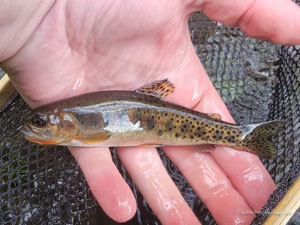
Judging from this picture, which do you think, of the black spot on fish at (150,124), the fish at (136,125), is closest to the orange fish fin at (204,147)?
the fish at (136,125)

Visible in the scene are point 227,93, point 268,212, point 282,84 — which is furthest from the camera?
point 227,93

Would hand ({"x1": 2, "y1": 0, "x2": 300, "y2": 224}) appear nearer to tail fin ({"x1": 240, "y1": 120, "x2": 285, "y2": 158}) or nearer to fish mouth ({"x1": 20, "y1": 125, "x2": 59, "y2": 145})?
tail fin ({"x1": 240, "y1": 120, "x2": 285, "y2": 158})

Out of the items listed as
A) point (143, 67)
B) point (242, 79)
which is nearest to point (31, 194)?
point (143, 67)

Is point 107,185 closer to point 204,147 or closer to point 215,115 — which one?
point 204,147

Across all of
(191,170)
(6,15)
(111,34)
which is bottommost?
(191,170)

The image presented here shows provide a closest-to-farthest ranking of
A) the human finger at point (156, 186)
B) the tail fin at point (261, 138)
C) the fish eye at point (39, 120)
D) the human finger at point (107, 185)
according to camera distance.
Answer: the human finger at point (107, 185)
the human finger at point (156, 186)
the fish eye at point (39, 120)
the tail fin at point (261, 138)

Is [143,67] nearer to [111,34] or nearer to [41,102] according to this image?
[111,34]

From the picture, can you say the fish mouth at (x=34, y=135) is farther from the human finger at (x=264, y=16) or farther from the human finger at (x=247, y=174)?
the human finger at (x=264, y=16)

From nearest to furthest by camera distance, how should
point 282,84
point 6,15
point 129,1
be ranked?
point 6,15, point 129,1, point 282,84
